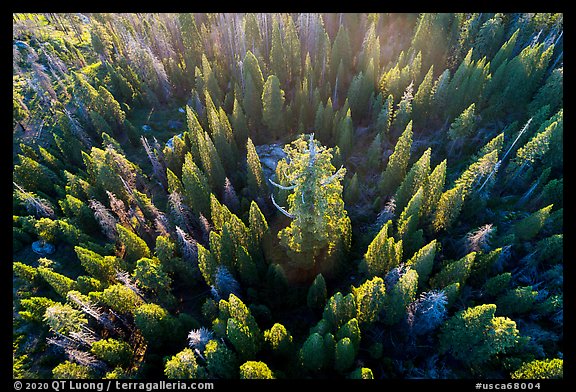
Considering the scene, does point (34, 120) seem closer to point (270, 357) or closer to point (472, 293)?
point (270, 357)

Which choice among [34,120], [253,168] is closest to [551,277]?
[253,168]

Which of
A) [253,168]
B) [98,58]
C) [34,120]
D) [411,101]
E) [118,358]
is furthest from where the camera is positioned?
[98,58]

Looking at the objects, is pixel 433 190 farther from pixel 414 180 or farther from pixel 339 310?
pixel 339 310

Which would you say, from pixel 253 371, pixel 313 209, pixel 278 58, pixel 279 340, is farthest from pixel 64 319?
pixel 278 58

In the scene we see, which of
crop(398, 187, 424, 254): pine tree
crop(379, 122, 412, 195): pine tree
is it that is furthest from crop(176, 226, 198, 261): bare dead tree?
crop(379, 122, 412, 195): pine tree

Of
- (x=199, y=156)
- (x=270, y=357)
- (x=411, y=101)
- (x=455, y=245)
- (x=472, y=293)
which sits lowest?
(x=270, y=357)

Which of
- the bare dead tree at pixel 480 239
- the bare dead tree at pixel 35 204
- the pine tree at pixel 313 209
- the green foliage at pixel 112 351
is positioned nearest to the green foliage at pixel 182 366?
the green foliage at pixel 112 351

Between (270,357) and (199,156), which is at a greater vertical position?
(199,156)
